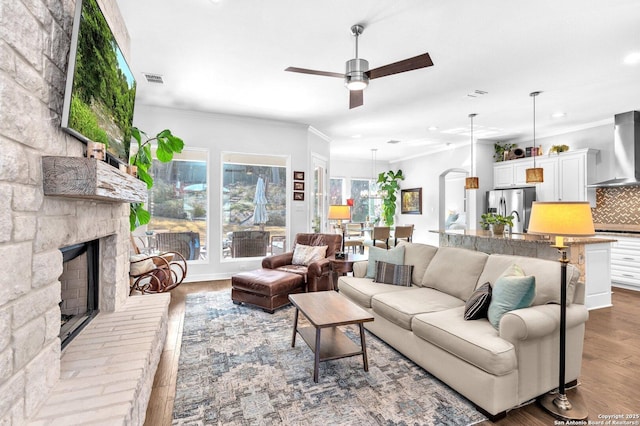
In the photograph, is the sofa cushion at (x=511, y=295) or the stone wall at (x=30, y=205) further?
the sofa cushion at (x=511, y=295)

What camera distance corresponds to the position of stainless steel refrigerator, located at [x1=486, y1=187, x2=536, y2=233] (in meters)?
6.27

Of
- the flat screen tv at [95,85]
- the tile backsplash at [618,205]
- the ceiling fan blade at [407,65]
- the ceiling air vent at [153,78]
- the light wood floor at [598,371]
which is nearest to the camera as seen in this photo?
the flat screen tv at [95,85]

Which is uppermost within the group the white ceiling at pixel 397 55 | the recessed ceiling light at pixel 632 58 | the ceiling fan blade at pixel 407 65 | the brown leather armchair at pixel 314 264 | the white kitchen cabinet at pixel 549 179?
the white ceiling at pixel 397 55

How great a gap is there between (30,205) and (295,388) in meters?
1.85

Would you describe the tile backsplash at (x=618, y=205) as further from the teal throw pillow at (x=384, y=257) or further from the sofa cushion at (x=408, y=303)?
Result: the sofa cushion at (x=408, y=303)

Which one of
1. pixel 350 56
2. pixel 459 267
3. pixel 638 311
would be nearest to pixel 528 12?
pixel 350 56

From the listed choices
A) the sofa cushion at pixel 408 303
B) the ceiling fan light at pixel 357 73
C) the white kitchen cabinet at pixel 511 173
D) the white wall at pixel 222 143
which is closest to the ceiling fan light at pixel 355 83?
the ceiling fan light at pixel 357 73

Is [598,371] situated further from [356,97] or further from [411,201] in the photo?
[411,201]

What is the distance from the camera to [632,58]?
10.9 feet

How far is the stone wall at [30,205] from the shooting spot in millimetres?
1137

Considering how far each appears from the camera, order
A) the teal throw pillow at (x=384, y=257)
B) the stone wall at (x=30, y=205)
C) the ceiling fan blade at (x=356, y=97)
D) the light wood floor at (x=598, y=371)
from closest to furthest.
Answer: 1. the stone wall at (x=30, y=205)
2. the light wood floor at (x=598, y=371)
3. the ceiling fan blade at (x=356, y=97)
4. the teal throw pillow at (x=384, y=257)

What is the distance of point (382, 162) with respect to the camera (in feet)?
32.9

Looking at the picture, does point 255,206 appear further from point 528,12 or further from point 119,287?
point 528,12

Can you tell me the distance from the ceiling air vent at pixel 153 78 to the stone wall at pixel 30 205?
92.1 inches
